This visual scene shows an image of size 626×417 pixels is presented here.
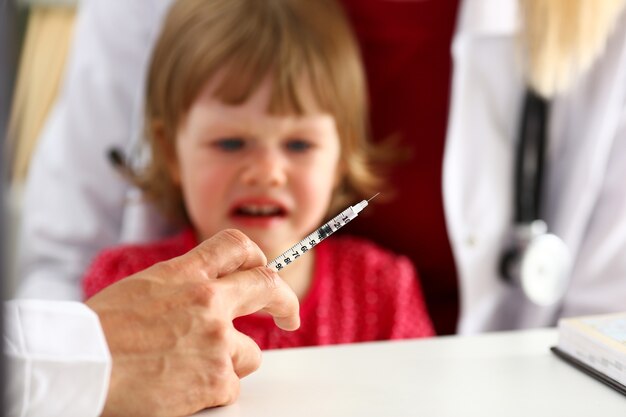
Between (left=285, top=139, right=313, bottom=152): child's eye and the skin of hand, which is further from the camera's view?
(left=285, top=139, right=313, bottom=152): child's eye

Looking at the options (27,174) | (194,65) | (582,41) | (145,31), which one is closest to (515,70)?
(582,41)

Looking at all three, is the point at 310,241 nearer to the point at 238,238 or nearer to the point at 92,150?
the point at 238,238

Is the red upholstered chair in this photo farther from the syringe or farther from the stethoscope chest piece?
the syringe

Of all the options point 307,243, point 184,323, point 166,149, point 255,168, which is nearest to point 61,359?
point 184,323

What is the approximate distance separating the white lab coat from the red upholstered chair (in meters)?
0.06

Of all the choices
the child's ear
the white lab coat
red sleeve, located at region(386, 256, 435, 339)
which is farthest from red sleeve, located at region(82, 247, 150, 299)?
the white lab coat

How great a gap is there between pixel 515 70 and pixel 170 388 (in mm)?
743

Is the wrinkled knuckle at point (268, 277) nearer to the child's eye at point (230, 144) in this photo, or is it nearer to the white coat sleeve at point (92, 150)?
the child's eye at point (230, 144)

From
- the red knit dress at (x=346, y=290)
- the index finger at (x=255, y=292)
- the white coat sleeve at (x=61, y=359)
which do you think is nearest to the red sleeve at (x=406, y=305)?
the red knit dress at (x=346, y=290)

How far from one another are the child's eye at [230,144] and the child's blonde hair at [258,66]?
0.15ft

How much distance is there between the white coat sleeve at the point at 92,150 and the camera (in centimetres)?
119

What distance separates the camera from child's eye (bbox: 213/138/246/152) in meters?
0.91

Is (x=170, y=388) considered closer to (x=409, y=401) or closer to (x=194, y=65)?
(x=409, y=401)

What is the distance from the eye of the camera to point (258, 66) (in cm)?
93
